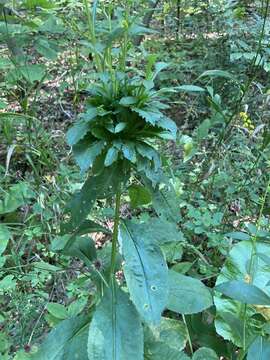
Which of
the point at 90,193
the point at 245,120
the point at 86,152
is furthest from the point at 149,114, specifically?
the point at 245,120

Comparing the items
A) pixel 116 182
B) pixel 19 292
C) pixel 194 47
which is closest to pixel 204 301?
pixel 116 182

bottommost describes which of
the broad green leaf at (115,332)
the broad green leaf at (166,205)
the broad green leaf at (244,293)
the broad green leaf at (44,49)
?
the broad green leaf at (244,293)

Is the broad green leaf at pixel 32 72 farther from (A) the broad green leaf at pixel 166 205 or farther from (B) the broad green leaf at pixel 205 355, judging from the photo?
(B) the broad green leaf at pixel 205 355

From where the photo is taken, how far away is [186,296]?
58.2 inches

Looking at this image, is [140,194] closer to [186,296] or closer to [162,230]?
[162,230]

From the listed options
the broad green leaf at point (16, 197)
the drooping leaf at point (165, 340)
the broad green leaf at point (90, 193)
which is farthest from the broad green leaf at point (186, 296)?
the broad green leaf at point (16, 197)

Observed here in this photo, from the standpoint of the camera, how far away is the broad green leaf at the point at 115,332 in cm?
126

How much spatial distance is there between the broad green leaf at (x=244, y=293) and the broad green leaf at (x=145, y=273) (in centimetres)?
30

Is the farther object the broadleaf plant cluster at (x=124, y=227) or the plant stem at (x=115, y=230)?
the plant stem at (x=115, y=230)

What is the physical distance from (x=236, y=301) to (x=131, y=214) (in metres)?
0.80

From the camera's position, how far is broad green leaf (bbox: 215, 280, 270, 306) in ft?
4.78

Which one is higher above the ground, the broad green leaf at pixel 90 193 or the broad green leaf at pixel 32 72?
the broad green leaf at pixel 90 193

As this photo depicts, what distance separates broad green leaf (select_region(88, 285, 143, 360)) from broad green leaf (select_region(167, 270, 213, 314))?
18 cm

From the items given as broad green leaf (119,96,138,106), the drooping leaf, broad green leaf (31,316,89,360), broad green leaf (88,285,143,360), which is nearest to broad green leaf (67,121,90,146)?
broad green leaf (119,96,138,106)
